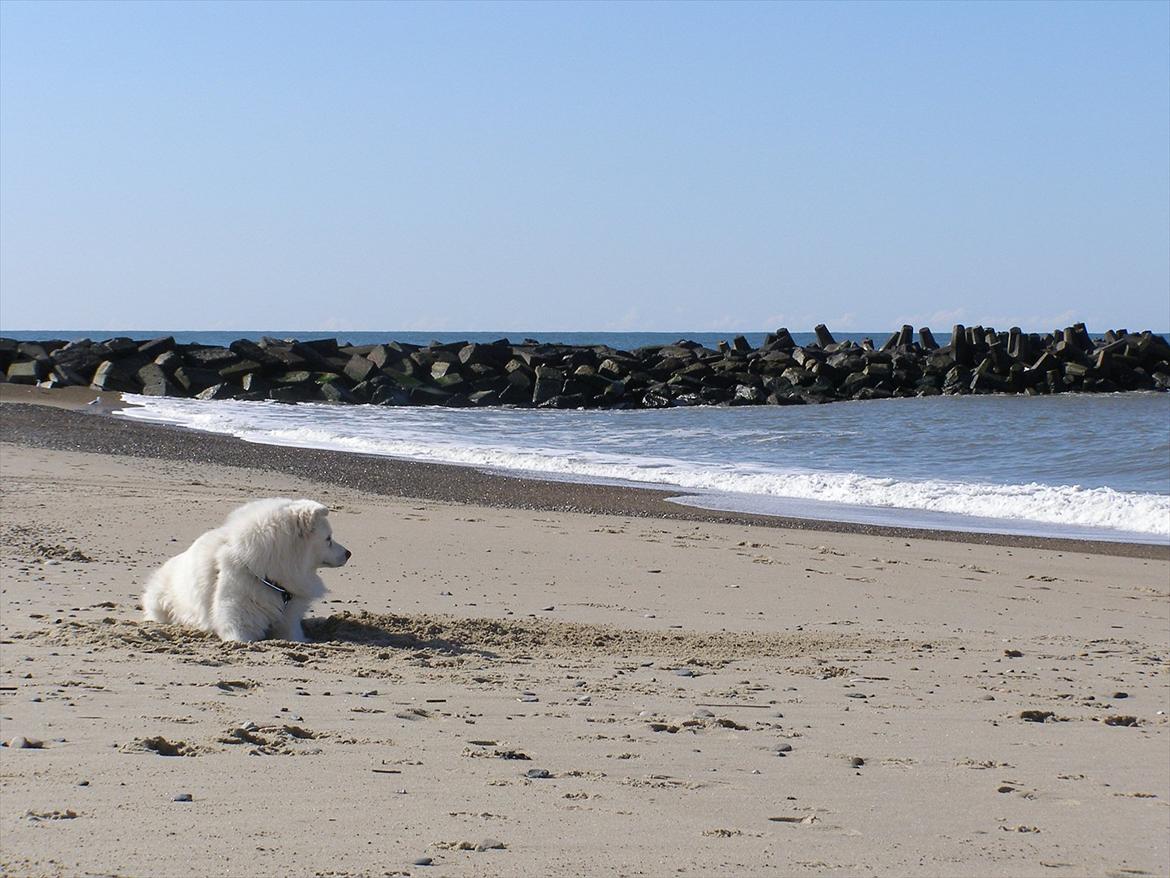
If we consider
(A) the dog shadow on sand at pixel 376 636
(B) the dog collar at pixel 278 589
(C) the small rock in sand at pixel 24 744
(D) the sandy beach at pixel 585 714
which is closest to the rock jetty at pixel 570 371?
(D) the sandy beach at pixel 585 714

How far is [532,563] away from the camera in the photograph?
27.8 ft

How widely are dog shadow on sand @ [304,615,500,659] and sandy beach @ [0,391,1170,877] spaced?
0.02 m

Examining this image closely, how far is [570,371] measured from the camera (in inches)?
1276

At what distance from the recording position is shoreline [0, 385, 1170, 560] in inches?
448

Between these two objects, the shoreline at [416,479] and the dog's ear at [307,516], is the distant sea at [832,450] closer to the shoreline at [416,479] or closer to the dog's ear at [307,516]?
the shoreline at [416,479]

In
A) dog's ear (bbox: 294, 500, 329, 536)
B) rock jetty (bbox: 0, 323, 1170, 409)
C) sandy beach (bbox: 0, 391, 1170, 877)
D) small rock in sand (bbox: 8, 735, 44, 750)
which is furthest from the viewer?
rock jetty (bbox: 0, 323, 1170, 409)

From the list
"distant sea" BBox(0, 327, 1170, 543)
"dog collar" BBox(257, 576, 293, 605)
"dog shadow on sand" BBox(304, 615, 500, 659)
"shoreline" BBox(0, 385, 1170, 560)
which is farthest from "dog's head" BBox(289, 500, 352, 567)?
"distant sea" BBox(0, 327, 1170, 543)

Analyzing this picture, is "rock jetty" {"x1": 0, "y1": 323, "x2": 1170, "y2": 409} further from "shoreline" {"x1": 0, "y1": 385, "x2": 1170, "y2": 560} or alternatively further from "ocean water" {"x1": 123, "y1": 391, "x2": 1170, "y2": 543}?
"shoreline" {"x1": 0, "y1": 385, "x2": 1170, "y2": 560}

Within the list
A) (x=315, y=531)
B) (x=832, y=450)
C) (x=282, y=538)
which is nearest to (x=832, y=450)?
(x=832, y=450)

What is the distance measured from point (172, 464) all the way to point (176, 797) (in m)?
11.2

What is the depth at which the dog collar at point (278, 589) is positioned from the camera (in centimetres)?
586

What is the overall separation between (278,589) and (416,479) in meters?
8.34

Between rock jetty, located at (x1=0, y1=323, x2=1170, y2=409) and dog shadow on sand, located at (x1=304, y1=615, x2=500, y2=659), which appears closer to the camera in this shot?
Answer: dog shadow on sand, located at (x1=304, y1=615, x2=500, y2=659)

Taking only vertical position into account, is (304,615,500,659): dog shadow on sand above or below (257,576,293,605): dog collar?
below
